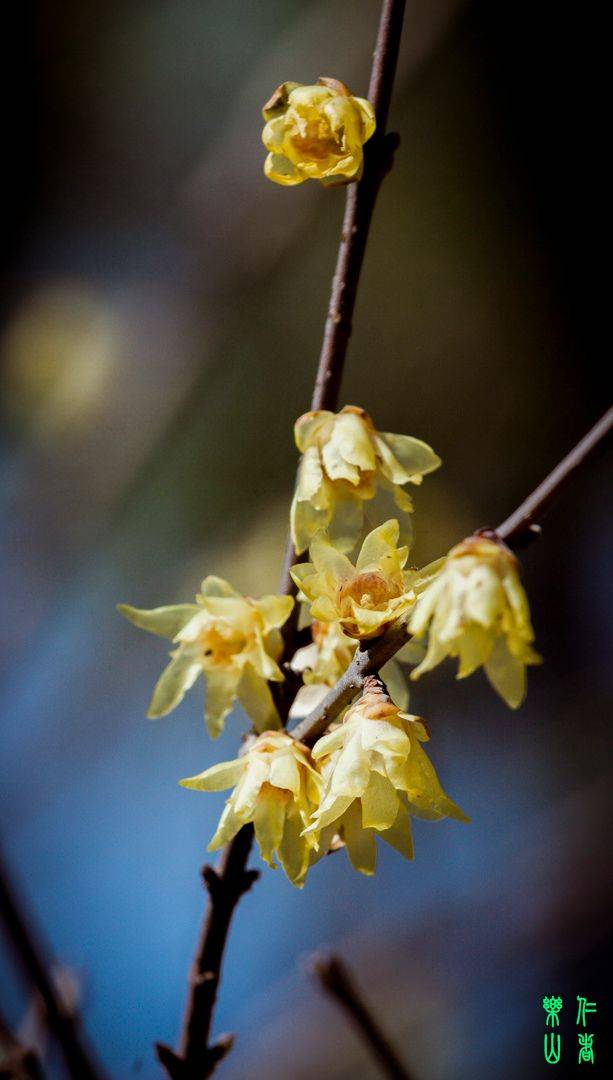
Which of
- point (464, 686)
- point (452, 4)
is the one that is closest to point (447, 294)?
point (452, 4)

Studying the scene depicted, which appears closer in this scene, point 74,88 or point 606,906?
point 606,906

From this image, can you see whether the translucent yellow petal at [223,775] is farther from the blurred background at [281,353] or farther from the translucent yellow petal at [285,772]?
the blurred background at [281,353]

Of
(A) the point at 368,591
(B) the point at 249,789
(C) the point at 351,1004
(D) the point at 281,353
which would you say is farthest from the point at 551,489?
(D) the point at 281,353

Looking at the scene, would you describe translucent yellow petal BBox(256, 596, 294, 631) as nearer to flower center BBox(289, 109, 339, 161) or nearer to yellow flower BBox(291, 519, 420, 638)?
yellow flower BBox(291, 519, 420, 638)

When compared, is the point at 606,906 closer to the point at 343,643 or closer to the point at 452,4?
the point at 343,643

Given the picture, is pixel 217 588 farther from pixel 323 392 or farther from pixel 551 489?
pixel 551 489

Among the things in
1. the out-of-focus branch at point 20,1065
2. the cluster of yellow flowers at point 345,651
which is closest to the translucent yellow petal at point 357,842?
the cluster of yellow flowers at point 345,651

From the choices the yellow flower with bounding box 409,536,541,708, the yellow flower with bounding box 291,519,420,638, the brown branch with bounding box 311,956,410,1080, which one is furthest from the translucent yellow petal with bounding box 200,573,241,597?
the brown branch with bounding box 311,956,410,1080
